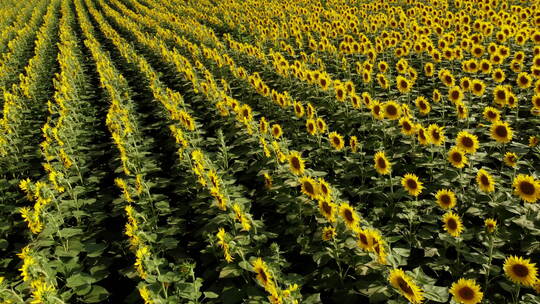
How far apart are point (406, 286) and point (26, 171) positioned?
23.7 feet

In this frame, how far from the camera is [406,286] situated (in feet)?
9.62

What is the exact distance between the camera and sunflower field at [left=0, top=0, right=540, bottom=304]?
11.9 feet

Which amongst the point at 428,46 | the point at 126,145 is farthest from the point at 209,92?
the point at 428,46

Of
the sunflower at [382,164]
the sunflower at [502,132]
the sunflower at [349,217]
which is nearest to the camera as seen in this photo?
the sunflower at [349,217]

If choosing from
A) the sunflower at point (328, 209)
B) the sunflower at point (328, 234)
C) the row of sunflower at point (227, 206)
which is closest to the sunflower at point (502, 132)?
the sunflower at point (328, 209)

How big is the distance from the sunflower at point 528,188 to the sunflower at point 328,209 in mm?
1853

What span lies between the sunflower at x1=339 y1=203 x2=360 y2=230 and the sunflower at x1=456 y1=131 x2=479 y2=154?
192 centimetres

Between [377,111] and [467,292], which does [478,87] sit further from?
[467,292]

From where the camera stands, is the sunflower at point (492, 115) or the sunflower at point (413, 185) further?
the sunflower at point (492, 115)

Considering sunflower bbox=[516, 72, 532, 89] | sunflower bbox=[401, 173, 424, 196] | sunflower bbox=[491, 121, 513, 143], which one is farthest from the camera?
sunflower bbox=[516, 72, 532, 89]

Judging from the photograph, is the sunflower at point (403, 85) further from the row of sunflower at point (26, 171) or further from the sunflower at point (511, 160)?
the row of sunflower at point (26, 171)

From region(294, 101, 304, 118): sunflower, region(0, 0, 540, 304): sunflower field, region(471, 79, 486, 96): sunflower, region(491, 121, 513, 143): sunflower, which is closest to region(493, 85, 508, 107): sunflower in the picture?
region(0, 0, 540, 304): sunflower field

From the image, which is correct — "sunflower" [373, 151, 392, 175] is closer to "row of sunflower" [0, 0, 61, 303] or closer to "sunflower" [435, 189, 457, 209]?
"sunflower" [435, 189, 457, 209]

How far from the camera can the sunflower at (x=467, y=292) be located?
297 centimetres
